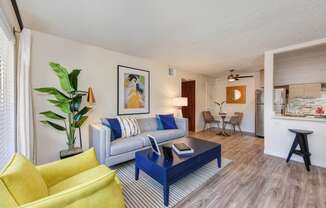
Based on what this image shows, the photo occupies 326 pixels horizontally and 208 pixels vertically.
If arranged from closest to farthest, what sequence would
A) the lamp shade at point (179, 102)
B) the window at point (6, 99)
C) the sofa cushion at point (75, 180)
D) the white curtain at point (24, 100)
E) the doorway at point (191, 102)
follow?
the sofa cushion at point (75, 180) → the window at point (6, 99) → the white curtain at point (24, 100) → the lamp shade at point (179, 102) → the doorway at point (191, 102)

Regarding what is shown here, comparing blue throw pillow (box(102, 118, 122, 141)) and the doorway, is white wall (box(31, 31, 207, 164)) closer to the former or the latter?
blue throw pillow (box(102, 118, 122, 141))

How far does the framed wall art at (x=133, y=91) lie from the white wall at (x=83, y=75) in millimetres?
134

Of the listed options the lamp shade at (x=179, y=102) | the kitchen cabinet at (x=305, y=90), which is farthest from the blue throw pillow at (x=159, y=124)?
the kitchen cabinet at (x=305, y=90)

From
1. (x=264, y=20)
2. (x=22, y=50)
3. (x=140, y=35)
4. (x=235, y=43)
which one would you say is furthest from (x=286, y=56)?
(x=22, y=50)

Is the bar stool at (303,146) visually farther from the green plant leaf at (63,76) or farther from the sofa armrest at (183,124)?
the green plant leaf at (63,76)

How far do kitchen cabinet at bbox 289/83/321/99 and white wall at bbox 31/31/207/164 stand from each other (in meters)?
3.68

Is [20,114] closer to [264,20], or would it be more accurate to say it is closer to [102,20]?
[102,20]

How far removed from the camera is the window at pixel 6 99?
160 cm

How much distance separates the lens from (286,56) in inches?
148

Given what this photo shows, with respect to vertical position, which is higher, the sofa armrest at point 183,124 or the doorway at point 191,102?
the doorway at point 191,102

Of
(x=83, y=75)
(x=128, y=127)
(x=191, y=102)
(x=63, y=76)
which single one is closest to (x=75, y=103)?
(x=63, y=76)

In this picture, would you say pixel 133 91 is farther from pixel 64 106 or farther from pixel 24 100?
pixel 24 100

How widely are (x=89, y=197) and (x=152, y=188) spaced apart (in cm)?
120

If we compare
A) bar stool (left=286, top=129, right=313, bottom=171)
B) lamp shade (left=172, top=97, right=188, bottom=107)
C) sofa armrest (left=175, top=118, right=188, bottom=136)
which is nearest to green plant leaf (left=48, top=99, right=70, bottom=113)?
sofa armrest (left=175, top=118, right=188, bottom=136)
